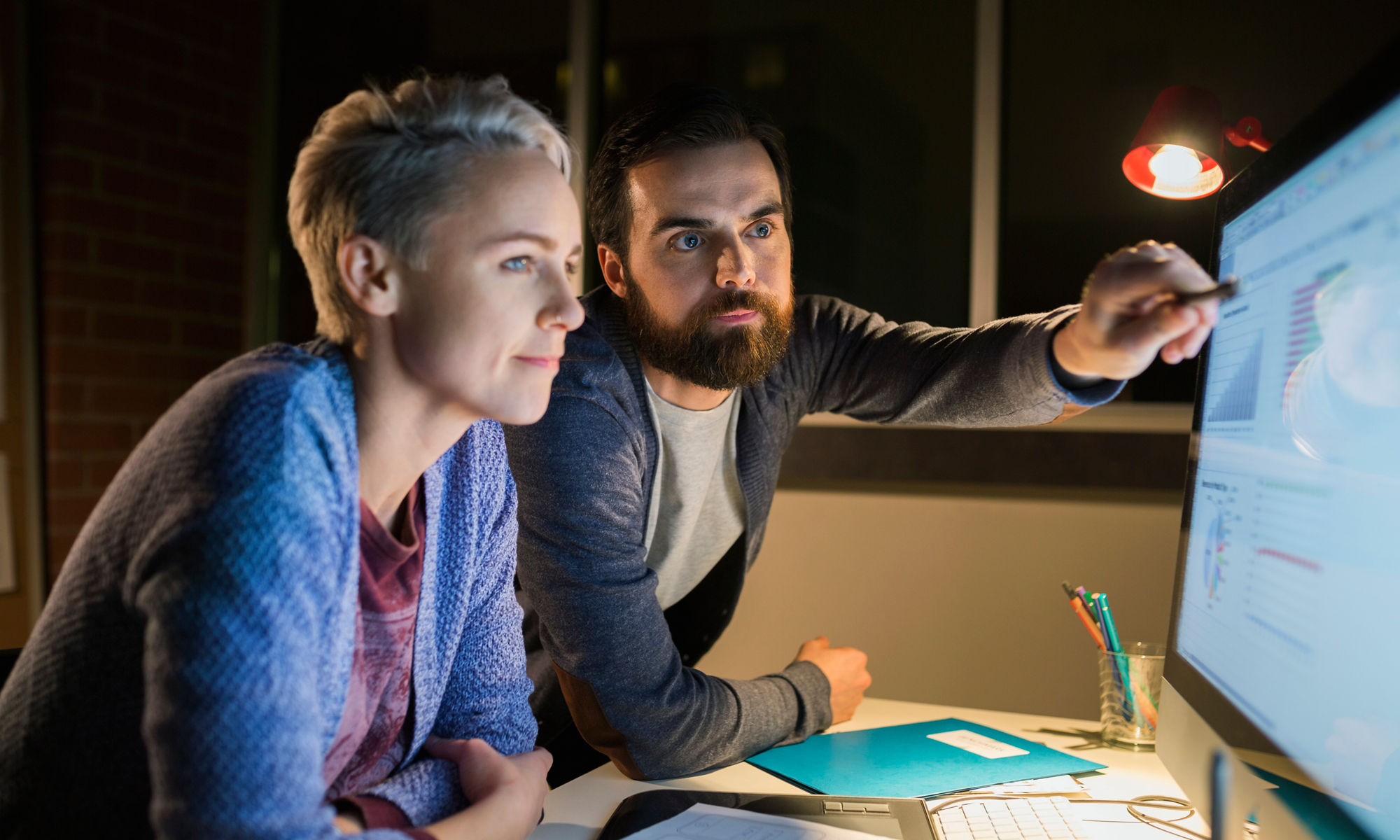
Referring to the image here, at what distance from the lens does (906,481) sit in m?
2.35

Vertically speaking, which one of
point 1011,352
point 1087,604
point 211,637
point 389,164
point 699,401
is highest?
point 389,164

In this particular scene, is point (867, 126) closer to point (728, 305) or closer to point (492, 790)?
point (728, 305)

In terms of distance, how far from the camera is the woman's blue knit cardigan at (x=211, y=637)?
25.9 inches

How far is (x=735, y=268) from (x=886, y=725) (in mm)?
663

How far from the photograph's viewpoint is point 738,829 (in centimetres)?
91

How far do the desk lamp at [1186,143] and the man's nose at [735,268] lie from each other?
514 millimetres

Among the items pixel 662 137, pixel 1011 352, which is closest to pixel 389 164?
pixel 662 137

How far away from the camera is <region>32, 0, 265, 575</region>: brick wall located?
251 cm

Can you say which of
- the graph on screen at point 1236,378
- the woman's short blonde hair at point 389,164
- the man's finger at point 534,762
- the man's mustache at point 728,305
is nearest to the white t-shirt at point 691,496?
the man's mustache at point 728,305

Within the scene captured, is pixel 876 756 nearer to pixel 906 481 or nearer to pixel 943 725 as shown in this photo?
pixel 943 725

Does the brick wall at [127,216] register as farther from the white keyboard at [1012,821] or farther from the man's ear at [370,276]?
the white keyboard at [1012,821]

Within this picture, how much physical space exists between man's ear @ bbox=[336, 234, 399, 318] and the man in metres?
0.43

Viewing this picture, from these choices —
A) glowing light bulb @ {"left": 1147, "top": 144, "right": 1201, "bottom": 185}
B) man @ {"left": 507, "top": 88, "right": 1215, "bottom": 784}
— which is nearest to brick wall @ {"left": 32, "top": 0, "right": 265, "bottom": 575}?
man @ {"left": 507, "top": 88, "right": 1215, "bottom": 784}

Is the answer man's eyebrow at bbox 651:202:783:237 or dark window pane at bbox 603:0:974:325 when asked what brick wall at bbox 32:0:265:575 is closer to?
dark window pane at bbox 603:0:974:325
